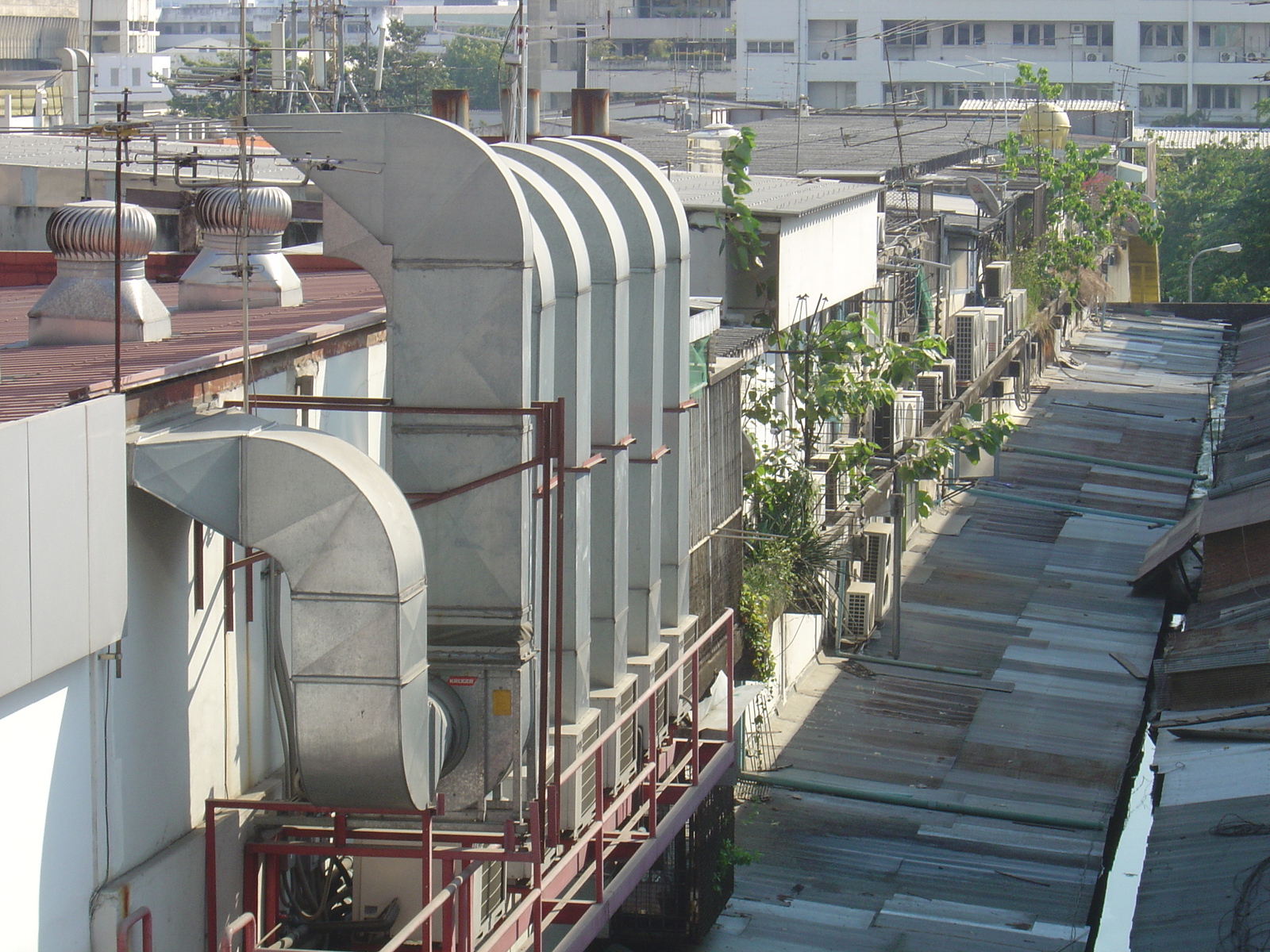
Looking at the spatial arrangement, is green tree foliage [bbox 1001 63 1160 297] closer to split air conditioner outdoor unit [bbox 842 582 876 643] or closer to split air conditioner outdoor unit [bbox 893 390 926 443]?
split air conditioner outdoor unit [bbox 893 390 926 443]

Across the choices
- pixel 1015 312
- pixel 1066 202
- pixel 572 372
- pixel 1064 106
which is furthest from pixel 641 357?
pixel 1064 106

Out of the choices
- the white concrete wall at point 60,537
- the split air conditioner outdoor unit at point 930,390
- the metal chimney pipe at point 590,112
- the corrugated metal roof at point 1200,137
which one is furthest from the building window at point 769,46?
the white concrete wall at point 60,537

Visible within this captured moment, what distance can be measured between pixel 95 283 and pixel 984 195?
37.0 meters

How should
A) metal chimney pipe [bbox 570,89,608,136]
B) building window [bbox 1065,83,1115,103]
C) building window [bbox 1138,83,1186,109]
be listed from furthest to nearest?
building window [bbox 1138,83,1186,109]
building window [bbox 1065,83,1115,103]
metal chimney pipe [bbox 570,89,608,136]

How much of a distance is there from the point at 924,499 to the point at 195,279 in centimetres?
1630

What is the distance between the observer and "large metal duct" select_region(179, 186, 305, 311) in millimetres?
12109

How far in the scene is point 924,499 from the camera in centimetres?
2675

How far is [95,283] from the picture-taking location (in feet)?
36.2

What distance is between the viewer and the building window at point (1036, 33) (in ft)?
351

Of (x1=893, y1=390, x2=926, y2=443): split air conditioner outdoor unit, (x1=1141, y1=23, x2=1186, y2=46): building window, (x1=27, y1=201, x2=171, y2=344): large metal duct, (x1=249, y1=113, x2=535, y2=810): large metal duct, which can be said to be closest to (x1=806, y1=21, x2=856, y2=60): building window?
(x1=1141, y1=23, x2=1186, y2=46): building window

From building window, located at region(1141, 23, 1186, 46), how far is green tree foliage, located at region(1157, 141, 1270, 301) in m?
12.4

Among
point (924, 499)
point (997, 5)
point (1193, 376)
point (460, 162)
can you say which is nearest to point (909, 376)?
point (924, 499)

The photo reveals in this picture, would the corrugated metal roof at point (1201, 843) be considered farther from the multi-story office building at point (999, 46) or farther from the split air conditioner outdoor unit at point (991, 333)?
the multi-story office building at point (999, 46)

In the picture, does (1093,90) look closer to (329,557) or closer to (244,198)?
(244,198)
